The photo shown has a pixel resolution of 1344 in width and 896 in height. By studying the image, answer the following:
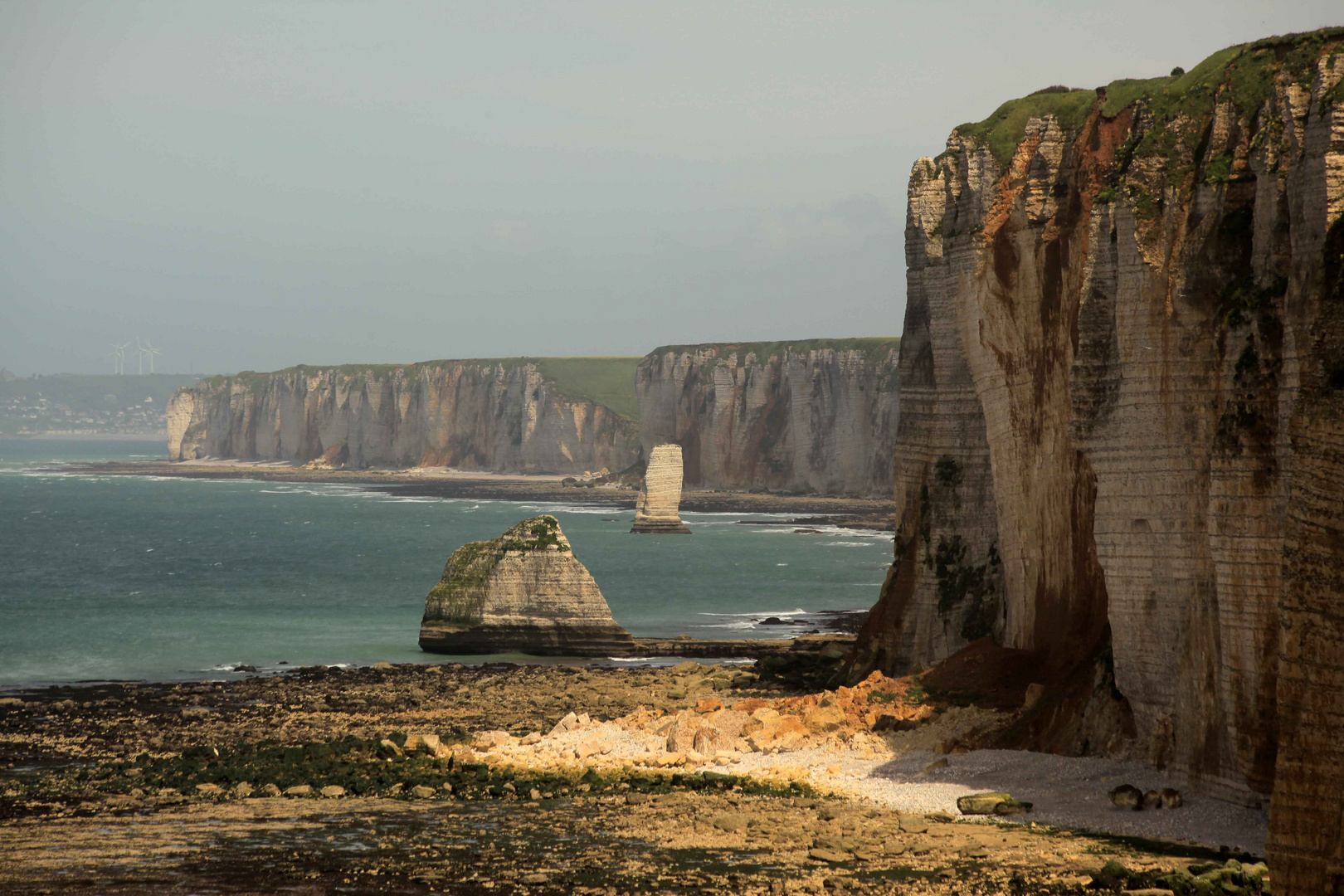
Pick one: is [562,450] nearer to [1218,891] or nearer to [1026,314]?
[1026,314]

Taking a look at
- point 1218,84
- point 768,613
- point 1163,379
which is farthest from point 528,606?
point 1218,84

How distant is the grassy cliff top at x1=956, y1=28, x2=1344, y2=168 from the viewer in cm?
1561

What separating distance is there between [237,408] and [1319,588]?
18518 cm

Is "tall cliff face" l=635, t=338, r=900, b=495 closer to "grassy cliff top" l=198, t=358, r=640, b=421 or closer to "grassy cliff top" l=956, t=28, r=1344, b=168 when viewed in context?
"grassy cliff top" l=198, t=358, r=640, b=421

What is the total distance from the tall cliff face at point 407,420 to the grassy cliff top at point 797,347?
15.8 metres

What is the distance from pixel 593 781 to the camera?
19.6 meters

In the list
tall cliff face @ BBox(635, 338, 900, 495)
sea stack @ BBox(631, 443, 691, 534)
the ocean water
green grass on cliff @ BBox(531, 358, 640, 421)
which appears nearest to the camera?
the ocean water

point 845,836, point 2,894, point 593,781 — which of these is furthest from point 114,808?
point 845,836

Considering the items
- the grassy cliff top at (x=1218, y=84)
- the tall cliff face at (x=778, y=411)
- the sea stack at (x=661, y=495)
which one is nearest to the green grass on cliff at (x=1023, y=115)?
the grassy cliff top at (x=1218, y=84)

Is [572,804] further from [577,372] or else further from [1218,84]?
[577,372]

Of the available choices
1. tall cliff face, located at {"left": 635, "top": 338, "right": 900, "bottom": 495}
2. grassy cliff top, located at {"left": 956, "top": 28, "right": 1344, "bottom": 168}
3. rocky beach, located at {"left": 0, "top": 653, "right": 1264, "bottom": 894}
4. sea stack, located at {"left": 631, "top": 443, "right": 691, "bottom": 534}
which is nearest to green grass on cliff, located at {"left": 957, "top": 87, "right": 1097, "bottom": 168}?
grassy cliff top, located at {"left": 956, "top": 28, "right": 1344, "bottom": 168}

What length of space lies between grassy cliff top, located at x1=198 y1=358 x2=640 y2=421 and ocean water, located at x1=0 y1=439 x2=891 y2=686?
4185 cm

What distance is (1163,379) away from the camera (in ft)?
53.9

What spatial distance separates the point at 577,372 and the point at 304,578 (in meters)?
106
